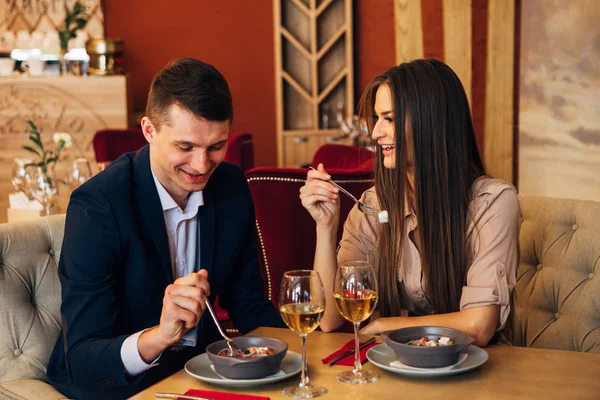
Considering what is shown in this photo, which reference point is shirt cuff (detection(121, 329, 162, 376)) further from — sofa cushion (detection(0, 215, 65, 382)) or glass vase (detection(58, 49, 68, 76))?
glass vase (detection(58, 49, 68, 76))

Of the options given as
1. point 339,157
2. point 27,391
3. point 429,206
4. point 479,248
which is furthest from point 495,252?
point 339,157

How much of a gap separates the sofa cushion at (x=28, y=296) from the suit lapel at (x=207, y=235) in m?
0.33

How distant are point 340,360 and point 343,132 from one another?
13.5 ft

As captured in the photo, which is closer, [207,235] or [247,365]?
[247,365]

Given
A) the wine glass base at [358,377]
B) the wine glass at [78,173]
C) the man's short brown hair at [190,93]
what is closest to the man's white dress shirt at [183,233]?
the man's short brown hair at [190,93]

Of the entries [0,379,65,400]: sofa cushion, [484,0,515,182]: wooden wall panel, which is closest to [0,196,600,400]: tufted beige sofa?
[0,379,65,400]: sofa cushion

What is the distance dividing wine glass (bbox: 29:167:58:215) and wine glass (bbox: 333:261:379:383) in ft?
6.25

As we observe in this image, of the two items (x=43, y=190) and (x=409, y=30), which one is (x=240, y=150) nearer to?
(x=43, y=190)

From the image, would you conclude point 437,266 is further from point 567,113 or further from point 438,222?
point 567,113

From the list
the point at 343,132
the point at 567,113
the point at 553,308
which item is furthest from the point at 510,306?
the point at 343,132

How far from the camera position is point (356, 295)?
135 centimetres

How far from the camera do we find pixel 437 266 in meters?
1.85

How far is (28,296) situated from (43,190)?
4.18 feet

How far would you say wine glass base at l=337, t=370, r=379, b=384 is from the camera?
132 cm
